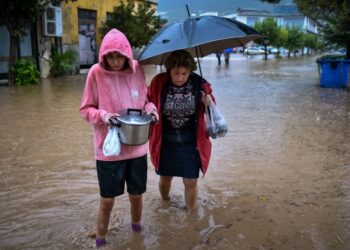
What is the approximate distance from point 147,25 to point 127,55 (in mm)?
19078

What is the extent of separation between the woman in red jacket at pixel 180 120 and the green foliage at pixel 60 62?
14895 millimetres

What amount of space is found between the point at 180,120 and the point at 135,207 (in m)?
0.79

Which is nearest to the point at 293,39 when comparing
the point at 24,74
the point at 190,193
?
the point at 24,74

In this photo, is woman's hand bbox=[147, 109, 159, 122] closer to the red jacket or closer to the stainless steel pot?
the stainless steel pot

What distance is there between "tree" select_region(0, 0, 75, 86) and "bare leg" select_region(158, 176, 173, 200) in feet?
35.6

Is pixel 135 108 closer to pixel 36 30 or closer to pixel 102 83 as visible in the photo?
pixel 102 83

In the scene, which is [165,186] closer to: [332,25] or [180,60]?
[180,60]

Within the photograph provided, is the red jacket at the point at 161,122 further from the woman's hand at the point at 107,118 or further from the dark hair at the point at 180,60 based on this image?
the woman's hand at the point at 107,118

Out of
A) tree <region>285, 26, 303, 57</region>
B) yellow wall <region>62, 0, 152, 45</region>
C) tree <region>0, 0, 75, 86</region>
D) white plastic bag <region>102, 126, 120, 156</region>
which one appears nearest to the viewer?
white plastic bag <region>102, 126, 120, 156</region>

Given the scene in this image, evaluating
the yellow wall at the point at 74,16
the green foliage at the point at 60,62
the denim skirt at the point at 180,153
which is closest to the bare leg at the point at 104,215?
the denim skirt at the point at 180,153

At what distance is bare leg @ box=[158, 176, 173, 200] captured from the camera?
13.8ft

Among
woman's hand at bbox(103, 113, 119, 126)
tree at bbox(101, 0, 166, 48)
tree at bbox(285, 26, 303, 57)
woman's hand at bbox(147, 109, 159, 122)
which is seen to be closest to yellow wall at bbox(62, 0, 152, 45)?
tree at bbox(101, 0, 166, 48)

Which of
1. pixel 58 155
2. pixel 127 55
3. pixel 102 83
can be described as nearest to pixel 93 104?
pixel 102 83

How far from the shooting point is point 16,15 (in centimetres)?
1383
